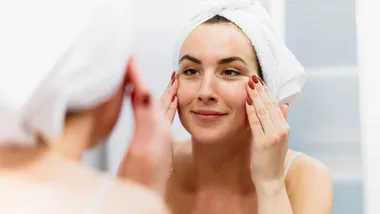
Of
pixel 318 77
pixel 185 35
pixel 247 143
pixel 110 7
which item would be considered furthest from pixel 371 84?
pixel 110 7

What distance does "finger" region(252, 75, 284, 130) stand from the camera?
1053 millimetres

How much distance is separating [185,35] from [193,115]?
187mm

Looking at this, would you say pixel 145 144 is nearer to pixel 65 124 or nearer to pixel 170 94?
pixel 65 124

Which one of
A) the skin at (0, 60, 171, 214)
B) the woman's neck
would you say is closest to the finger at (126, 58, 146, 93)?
the skin at (0, 60, 171, 214)

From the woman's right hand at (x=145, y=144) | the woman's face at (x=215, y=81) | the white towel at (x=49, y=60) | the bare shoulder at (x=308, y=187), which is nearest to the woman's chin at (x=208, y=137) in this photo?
the woman's face at (x=215, y=81)

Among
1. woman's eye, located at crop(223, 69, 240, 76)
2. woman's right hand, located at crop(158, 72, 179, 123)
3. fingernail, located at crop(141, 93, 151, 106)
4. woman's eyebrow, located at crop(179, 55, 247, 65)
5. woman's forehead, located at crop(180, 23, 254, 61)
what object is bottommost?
woman's right hand, located at crop(158, 72, 179, 123)

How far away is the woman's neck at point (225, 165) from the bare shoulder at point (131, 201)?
0.67 meters

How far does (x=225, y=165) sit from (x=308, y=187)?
20 centimetres

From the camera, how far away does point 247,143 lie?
123 centimetres

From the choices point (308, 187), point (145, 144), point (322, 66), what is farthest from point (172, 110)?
point (322, 66)

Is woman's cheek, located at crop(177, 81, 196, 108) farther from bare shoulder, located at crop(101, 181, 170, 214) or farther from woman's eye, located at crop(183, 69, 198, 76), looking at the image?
bare shoulder, located at crop(101, 181, 170, 214)

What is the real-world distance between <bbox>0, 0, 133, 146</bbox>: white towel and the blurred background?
107 centimetres

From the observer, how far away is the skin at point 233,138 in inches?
41.2

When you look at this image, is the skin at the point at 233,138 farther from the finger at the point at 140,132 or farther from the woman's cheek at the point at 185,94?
the finger at the point at 140,132
